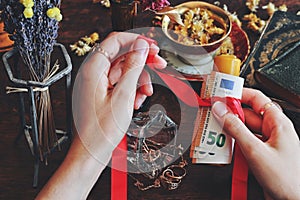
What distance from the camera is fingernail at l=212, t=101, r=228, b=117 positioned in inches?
33.7

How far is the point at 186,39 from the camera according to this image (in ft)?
3.44

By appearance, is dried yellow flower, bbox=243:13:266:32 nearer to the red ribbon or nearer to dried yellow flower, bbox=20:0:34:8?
the red ribbon

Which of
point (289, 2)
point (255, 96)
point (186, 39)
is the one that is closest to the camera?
point (255, 96)

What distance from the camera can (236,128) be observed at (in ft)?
2.71

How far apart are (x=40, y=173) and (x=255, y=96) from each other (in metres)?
0.41

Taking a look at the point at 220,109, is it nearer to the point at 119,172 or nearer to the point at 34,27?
the point at 119,172

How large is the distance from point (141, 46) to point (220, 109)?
0.18 meters

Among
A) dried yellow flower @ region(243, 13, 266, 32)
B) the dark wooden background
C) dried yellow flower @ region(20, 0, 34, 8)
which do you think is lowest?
the dark wooden background

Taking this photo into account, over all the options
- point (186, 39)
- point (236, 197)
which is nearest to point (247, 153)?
point (236, 197)

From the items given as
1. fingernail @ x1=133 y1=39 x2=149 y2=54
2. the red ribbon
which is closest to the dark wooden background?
the red ribbon

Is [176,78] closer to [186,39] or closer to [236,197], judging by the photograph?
[186,39]

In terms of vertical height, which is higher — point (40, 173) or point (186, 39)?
point (186, 39)

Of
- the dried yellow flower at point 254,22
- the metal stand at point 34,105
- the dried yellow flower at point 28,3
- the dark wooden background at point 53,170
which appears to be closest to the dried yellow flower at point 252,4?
the dried yellow flower at point 254,22

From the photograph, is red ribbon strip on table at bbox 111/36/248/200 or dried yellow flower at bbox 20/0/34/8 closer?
dried yellow flower at bbox 20/0/34/8
